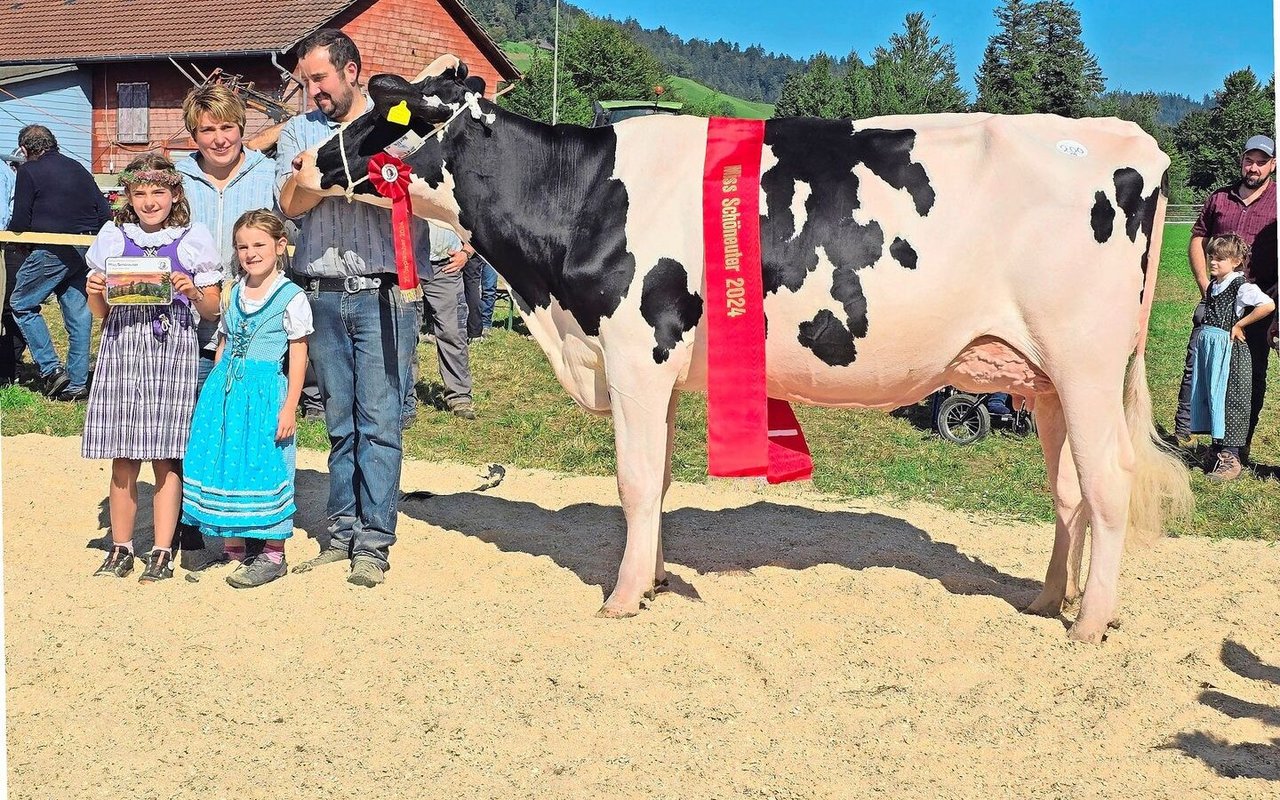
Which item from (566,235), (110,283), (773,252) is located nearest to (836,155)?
(773,252)

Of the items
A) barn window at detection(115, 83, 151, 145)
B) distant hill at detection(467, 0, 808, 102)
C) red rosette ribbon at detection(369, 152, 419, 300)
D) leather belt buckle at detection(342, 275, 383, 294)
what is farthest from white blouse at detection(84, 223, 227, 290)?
distant hill at detection(467, 0, 808, 102)

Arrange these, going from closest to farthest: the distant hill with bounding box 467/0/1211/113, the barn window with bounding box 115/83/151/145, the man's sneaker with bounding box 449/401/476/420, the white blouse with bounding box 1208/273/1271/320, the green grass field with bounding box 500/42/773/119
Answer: the white blouse with bounding box 1208/273/1271/320 < the man's sneaker with bounding box 449/401/476/420 < the barn window with bounding box 115/83/151/145 < the green grass field with bounding box 500/42/773/119 < the distant hill with bounding box 467/0/1211/113

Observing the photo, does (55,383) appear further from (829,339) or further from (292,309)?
(829,339)

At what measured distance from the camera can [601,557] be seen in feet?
21.5

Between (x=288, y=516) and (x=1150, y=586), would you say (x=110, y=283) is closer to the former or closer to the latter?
(x=288, y=516)

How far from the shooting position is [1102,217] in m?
5.05

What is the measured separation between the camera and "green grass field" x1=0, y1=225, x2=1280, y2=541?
8102 millimetres

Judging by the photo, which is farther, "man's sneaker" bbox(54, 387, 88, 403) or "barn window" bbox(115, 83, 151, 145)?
"barn window" bbox(115, 83, 151, 145)

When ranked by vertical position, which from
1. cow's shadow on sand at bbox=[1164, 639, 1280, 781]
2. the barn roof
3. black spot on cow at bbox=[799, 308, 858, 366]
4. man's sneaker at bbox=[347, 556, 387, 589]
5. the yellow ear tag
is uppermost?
the barn roof

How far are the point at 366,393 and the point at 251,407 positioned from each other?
55 cm

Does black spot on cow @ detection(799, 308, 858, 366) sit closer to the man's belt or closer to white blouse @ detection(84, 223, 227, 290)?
the man's belt

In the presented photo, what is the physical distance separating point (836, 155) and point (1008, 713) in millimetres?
2429

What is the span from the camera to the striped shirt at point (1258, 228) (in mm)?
9664

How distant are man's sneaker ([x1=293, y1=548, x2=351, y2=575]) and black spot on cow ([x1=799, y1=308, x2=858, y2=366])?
2735mm
